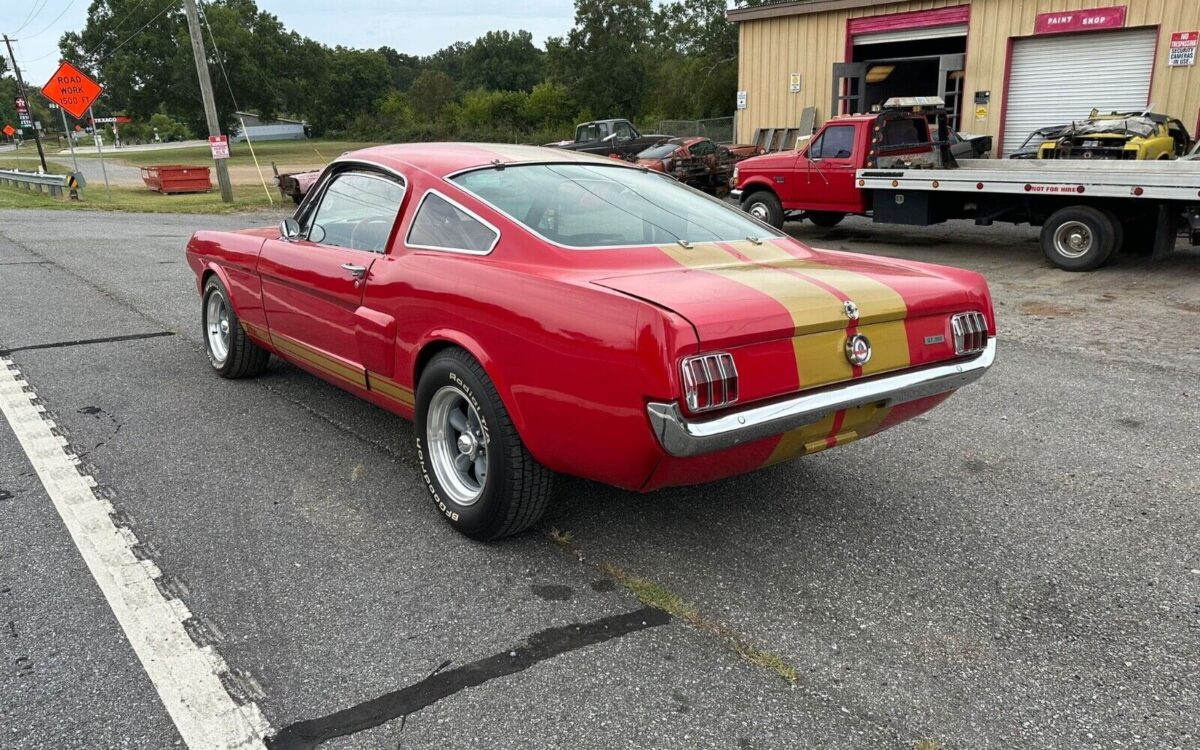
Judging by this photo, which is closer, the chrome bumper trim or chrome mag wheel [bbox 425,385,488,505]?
the chrome bumper trim

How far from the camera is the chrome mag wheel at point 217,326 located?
5.62m

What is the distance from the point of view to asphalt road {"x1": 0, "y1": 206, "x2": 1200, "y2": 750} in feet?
7.72

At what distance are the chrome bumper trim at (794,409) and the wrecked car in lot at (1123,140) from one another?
12.9m

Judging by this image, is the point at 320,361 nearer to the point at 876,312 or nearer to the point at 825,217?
the point at 876,312

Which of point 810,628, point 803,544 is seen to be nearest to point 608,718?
point 810,628

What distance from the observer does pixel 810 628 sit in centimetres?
276

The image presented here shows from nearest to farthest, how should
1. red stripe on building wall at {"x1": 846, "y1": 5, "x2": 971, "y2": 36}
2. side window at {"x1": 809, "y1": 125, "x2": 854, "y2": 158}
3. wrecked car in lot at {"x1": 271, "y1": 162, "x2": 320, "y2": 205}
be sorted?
side window at {"x1": 809, "y1": 125, "x2": 854, "y2": 158}
wrecked car in lot at {"x1": 271, "y1": 162, "x2": 320, "y2": 205}
red stripe on building wall at {"x1": 846, "y1": 5, "x2": 971, "y2": 36}

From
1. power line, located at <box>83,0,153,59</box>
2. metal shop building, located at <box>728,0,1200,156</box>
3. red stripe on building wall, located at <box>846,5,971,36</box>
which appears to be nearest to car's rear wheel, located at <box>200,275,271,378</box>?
metal shop building, located at <box>728,0,1200,156</box>

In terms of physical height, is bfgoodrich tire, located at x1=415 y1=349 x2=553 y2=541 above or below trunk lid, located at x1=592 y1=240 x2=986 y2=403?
below

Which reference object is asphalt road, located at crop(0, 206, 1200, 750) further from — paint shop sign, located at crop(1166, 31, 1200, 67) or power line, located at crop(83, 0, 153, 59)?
power line, located at crop(83, 0, 153, 59)

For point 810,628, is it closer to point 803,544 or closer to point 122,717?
point 803,544

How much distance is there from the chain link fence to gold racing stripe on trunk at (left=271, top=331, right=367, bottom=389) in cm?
3059

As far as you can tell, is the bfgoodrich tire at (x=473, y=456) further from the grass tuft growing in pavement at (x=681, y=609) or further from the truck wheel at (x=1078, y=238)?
the truck wheel at (x=1078, y=238)

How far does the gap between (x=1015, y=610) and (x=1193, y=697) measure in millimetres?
547
